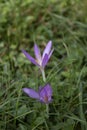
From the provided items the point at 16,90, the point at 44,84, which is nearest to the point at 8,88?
the point at 16,90

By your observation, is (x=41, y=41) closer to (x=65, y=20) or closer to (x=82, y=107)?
(x=65, y=20)

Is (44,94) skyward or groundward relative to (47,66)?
skyward

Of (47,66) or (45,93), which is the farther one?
(47,66)

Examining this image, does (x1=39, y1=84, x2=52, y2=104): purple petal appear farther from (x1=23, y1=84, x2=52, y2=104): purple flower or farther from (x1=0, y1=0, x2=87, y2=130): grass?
(x1=0, y1=0, x2=87, y2=130): grass

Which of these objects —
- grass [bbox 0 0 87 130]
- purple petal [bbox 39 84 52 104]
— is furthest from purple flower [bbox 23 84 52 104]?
grass [bbox 0 0 87 130]

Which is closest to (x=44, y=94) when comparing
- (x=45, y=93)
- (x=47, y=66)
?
(x=45, y=93)

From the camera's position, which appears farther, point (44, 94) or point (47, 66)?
point (47, 66)

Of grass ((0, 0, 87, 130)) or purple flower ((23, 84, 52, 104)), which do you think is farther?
grass ((0, 0, 87, 130))

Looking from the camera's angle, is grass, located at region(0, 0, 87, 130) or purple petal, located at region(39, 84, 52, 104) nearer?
purple petal, located at region(39, 84, 52, 104)

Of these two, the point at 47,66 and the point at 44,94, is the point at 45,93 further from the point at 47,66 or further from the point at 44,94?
the point at 47,66
